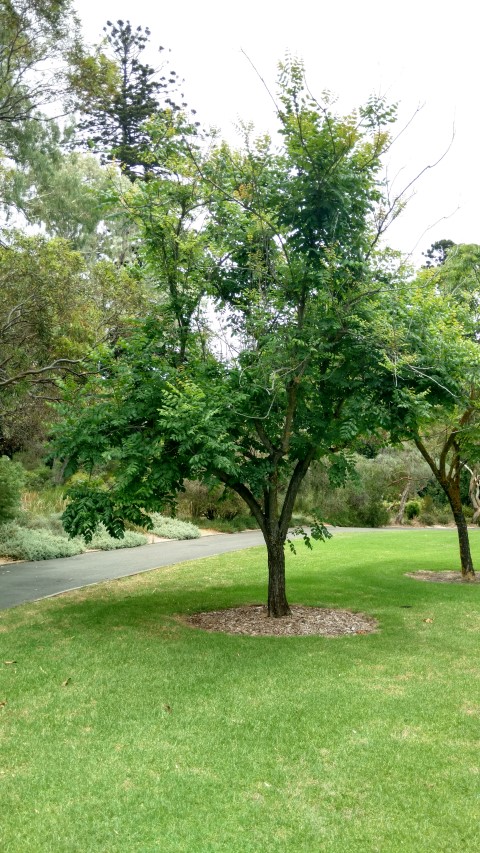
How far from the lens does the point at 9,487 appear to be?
16.2 m

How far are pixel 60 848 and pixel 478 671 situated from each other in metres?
4.73

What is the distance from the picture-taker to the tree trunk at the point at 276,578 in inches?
360

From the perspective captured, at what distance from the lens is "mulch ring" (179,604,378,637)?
335 inches

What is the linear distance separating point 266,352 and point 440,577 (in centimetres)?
844

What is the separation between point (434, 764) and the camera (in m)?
4.51

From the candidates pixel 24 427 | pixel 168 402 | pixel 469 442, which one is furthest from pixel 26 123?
pixel 469 442

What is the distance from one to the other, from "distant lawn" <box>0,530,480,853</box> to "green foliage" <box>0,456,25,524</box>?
719 cm

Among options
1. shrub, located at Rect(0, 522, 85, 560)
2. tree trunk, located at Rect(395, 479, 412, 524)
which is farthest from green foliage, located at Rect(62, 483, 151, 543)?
tree trunk, located at Rect(395, 479, 412, 524)

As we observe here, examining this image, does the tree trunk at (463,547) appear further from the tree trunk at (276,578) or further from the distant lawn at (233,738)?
the tree trunk at (276,578)

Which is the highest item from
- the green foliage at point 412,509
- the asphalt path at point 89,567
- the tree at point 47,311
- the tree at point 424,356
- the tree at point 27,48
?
the tree at point 27,48

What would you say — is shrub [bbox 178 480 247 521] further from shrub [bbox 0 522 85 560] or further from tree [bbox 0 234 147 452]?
tree [bbox 0 234 147 452]

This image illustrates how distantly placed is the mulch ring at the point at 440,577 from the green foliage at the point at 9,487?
9559 millimetres

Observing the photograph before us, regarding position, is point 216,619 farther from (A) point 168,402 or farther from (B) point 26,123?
(B) point 26,123

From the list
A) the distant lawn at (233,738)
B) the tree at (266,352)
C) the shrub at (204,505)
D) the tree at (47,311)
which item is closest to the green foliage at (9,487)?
the tree at (47,311)
